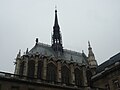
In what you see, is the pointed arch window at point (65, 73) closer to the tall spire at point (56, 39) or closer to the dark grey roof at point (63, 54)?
the dark grey roof at point (63, 54)

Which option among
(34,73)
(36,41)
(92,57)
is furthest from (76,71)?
(36,41)

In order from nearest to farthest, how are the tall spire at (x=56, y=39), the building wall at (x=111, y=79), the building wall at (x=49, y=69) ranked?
1. the building wall at (x=111, y=79)
2. the building wall at (x=49, y=69)
3. the tall spire at (x=56, y=39)

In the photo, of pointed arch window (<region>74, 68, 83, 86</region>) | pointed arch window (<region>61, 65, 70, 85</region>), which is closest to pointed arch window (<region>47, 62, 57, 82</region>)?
pointed arch window (<region>61, 65, 70, 85</region>)

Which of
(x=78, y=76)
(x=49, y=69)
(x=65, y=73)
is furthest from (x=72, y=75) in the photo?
(x=49, y=69)

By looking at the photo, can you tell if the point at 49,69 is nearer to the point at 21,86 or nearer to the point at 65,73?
the point at 65,73

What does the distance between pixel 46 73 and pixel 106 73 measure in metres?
13.6

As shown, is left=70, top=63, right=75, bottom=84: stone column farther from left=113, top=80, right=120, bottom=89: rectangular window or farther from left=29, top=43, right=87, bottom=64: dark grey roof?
left=113, top=80, right=120, bottom=89: rectangular window

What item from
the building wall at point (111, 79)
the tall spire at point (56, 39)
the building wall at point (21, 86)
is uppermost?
the tall spire at point (56, 39)

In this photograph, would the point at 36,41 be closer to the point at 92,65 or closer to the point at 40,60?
the point at 40,60

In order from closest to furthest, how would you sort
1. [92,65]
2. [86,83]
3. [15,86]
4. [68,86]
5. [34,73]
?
[15,86] < [68,86] < [34,73] < [86,83] < [92,65]

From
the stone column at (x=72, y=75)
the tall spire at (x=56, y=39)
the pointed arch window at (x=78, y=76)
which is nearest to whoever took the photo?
the stone column at (x=72, y=75)

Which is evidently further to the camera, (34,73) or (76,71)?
(76,71)

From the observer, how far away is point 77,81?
147ft

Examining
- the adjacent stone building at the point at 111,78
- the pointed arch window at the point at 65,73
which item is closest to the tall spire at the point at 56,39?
the pointed arch window at the point at 65,73
